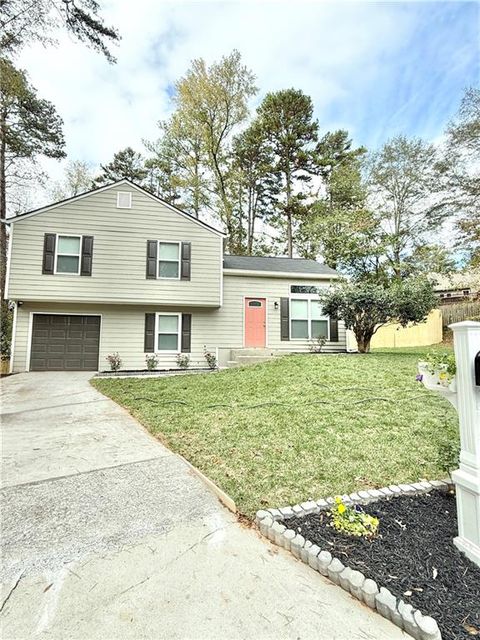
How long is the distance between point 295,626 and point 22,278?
10.9 meters

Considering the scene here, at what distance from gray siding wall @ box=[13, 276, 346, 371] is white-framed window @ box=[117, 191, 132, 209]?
313 centimetres

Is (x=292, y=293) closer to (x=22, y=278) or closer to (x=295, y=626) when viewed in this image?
(x=22, y=278)

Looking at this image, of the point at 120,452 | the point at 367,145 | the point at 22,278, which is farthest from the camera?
the point at 367,145

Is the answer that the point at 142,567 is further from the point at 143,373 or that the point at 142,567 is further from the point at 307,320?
the point at 307,320

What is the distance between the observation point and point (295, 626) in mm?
1527

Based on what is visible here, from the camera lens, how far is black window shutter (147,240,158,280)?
35.1 ft

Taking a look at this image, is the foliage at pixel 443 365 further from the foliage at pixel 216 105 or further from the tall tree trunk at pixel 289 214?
the foliage at pixel 216 105

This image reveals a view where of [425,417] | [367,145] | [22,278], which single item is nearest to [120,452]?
[425,417]

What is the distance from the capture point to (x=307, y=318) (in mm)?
11836

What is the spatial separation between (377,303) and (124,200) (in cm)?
827

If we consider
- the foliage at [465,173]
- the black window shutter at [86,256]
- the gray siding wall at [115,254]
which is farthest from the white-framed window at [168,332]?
the foliage at [465,173]

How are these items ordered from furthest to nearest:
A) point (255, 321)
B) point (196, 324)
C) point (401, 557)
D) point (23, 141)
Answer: point (23, 141) → point (255, 321) → point (196, 324) → point (401, 557)

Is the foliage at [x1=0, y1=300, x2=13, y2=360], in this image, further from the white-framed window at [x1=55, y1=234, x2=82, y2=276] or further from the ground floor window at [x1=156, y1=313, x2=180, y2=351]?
the ground floor window at [x1=156, y1=313, x2=180, y2=351]

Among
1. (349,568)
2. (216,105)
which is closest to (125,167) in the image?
(216,105)
